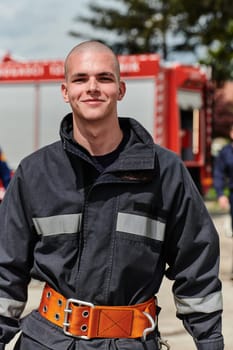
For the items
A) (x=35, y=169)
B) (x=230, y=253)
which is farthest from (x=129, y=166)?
(x=230, y=253)

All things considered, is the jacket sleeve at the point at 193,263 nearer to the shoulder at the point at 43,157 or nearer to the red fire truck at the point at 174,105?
the shoulder at the point at 43,157

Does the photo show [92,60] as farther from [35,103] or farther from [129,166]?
A: [35,103]

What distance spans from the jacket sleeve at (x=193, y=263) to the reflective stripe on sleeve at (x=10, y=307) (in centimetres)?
54

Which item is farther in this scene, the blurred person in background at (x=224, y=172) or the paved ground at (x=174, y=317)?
the blurred person in background at (x=224, y=172)

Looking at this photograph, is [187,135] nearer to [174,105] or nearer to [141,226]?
[174,105]

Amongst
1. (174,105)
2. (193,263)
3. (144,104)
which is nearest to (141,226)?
(193,263)

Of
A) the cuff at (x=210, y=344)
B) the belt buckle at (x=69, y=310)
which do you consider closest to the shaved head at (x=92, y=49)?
the belt buckle at (x=69, y=310)

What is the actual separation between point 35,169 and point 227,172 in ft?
19.1

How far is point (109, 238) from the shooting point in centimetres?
235

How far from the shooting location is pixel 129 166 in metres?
2.37

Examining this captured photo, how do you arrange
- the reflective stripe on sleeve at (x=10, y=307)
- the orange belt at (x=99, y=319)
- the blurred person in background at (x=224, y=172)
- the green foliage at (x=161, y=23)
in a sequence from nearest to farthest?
the orange belt at (x=99, y=319), the reflective stripe on sleeve at (x=10, y=307), the blurred person in background at (x=224, y=172), the green foliage at (x=161, y=23)

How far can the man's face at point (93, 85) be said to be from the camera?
236cm

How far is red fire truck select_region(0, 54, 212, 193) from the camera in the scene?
12.5 m

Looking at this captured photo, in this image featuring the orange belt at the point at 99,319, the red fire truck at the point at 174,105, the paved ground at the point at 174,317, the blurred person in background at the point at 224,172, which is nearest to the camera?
the orange belt at the point at 99,319
